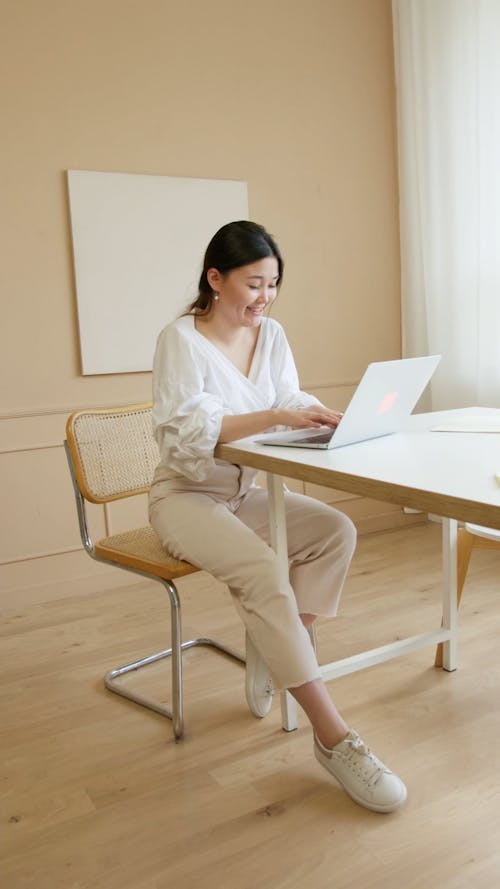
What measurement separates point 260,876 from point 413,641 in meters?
0.79

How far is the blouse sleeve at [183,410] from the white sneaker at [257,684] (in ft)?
1.52

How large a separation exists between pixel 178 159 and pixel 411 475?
218 cm

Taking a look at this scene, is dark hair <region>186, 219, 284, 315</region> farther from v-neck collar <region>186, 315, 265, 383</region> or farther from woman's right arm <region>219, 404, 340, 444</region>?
woman's right arm <region>219, 404, 340, 444</region>

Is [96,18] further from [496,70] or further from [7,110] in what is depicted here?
[496,70]

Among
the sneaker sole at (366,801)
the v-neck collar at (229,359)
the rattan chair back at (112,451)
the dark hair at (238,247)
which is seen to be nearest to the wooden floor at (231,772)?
the sneaker sole at (366,801)

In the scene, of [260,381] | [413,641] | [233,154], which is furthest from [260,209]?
[413,641]

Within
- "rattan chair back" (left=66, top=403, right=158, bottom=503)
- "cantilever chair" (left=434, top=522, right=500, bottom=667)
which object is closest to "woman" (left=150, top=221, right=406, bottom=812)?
"rattan chair back" (left=66, top=403, right=158, bottom=503)

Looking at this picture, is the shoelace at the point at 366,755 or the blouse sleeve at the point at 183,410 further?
the blouse sleeve at the point at 183,410

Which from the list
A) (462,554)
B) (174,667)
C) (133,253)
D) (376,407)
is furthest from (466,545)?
(133,253)

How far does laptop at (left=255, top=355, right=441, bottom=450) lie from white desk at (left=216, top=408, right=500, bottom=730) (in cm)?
3

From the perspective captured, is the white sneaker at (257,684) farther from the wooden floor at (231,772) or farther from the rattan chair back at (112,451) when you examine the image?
the rattan chair back at (112,451)

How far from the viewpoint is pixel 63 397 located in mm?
2938

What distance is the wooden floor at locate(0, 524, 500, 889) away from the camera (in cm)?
142

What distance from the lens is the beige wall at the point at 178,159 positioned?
2.81 meters
